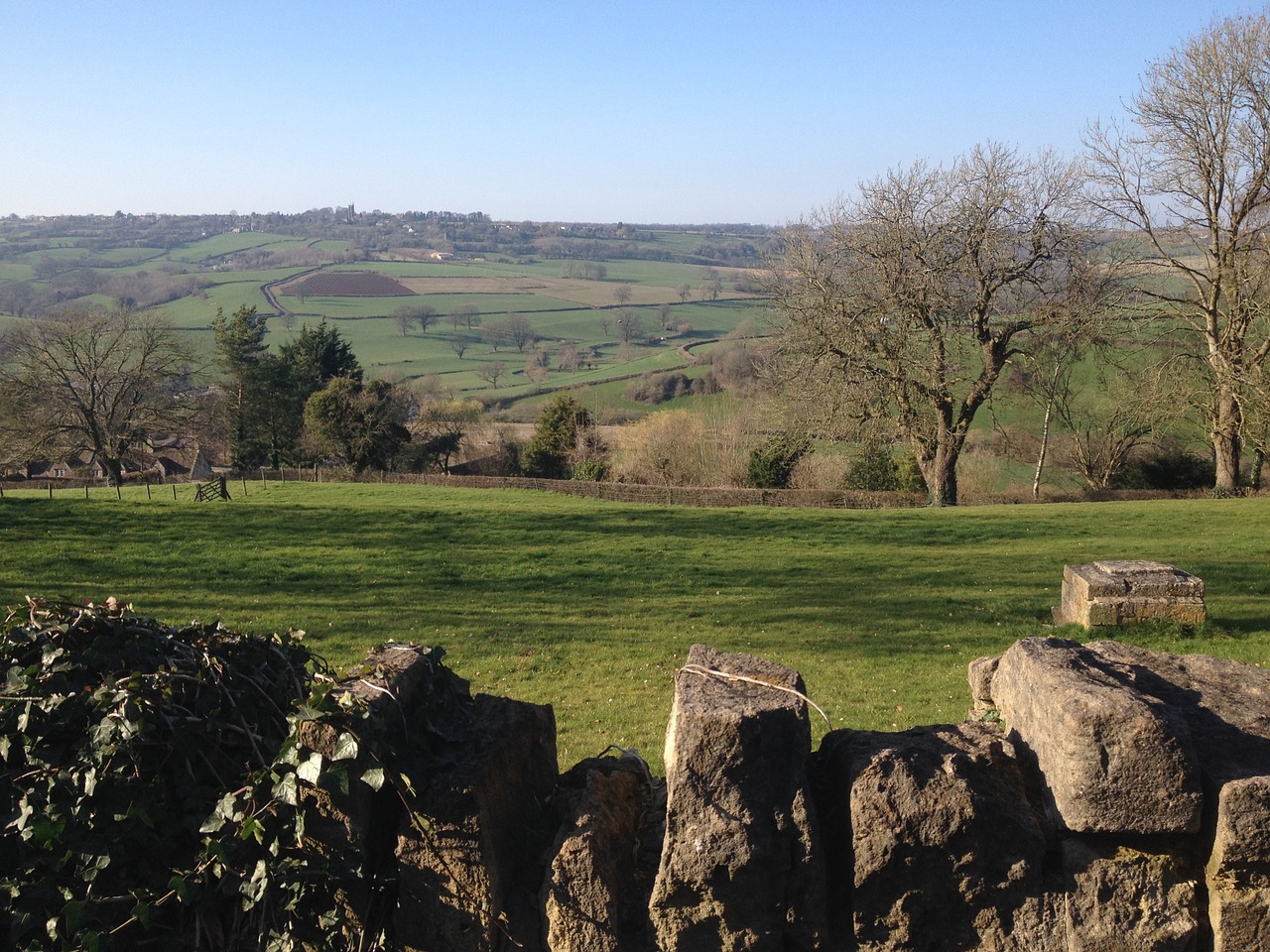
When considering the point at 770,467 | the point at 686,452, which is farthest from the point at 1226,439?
the point at 686,452

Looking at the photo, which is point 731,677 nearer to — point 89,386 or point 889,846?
point 889,846

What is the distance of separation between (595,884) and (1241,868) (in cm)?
258

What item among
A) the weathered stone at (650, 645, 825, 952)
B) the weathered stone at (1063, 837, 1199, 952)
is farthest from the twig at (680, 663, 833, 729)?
the weathered stone at (1063, 837, 1199, 952)

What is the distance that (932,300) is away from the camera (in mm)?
31375

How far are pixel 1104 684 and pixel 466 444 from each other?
2291 inches

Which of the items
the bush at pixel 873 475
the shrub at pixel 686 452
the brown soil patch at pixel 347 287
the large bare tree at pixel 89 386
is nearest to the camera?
the bush at pixel 873 475

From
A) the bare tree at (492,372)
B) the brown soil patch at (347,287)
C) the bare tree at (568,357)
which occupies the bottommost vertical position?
the bare tree at (492,372)

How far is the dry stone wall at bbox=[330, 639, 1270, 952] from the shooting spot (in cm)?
371

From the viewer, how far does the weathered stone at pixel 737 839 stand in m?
3.74

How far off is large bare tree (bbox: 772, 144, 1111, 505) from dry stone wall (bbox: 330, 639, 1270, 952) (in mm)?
29015

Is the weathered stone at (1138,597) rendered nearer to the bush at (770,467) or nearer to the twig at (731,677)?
the twig at (731,677)

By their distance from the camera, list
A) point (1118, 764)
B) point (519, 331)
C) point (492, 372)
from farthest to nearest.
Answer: point (519, 331)
point (492, 372)
point (1118, 764)

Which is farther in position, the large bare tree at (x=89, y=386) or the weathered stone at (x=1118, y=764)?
the large bare tree at (x=89, y=386)

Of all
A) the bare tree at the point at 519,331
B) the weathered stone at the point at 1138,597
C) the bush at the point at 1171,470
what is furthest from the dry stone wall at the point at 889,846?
the bare tree at the point at 519,331
